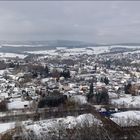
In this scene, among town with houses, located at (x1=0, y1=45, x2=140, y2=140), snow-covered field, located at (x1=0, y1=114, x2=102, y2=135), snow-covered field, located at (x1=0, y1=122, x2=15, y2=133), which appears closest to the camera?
town with houses, located at (x1=0, y1=45, x2=140, y2=140)

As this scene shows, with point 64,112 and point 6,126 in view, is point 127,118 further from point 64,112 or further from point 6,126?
point 6,126

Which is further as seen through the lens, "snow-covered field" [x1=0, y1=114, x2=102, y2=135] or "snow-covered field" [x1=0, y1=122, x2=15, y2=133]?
"snow-covered field" [x1=0, y1=122, x2=15, y2=133]

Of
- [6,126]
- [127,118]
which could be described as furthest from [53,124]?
[127,118]

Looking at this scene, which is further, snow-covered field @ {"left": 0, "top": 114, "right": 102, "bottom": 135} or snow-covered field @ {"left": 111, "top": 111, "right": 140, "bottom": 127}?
snow-covered field @ {"left": 111, "top": 111, "right": 140, "bottom": 127}

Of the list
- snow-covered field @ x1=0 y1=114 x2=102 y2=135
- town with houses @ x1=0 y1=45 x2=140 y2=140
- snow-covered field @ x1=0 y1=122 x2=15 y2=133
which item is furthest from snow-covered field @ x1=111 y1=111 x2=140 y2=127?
snow-covered field @ x1=0 y1=122 x2=15 y2=133

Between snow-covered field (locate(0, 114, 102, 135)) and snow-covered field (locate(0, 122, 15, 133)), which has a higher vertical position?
snow-covered field (locate(0, 114, 102, 135))

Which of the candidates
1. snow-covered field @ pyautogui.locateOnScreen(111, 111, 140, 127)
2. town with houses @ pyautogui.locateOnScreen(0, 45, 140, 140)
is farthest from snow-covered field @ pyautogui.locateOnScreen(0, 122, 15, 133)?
snow-covered field @ pyautogui.locateOnScreen(111, 111, 140, 127)

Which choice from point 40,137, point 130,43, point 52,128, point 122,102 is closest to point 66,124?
point 52,128

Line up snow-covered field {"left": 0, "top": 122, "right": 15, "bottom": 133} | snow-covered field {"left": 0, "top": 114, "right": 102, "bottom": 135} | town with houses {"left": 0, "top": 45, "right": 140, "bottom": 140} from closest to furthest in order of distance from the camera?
1. town with houses {"left": 0, "top": 45, "right": 140, "bottom": 140}
2. snow-covered field {"left": 0, "top": 114, "right": 102, "bottom": 135}
3. snow-covered field {"left": 0, "top": 122, "right": 15, "bottom": 133}

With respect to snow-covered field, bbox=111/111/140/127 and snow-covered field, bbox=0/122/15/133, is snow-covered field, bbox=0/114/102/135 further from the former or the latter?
snow-covered field, bbox=111/111/140/127

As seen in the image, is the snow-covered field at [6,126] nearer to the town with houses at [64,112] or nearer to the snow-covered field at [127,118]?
the town with houses at [64,112]

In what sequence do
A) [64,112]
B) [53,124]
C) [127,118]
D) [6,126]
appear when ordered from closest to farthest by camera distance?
[53,124] < [6,126] < [127,118] < [64,112]

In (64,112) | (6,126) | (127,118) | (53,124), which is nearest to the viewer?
(53,124)
